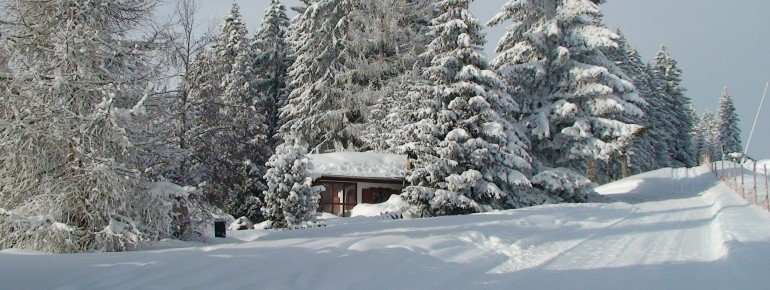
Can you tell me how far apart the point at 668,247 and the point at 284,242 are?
21.5 ft

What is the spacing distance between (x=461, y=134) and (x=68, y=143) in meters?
12.2

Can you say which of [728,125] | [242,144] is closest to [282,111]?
[242,144]

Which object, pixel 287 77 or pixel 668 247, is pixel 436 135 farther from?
pixel 287 77

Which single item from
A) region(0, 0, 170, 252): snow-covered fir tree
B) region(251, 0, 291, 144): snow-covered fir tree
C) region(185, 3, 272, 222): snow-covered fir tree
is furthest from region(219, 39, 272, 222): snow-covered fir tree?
region(0, 0, 170, 252): snow-covered fir tree

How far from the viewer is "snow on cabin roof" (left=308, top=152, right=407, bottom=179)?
2719cm

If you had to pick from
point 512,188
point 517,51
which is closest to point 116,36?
point 512,188

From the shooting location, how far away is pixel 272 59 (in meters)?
44.0

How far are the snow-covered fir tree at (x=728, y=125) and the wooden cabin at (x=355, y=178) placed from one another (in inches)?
→ 2523

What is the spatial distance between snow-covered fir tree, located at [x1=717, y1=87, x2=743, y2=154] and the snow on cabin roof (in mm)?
64092

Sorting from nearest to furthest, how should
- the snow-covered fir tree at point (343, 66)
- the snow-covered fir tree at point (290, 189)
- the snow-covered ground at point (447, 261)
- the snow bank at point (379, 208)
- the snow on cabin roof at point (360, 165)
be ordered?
the snow-covered ground at point (447, 261)
the snow-covered fir tree at point (290, 189)
the snow bank at point (379, 208)
the snow on cabin roof at point (360, 165)
the snow-covered fir tree at point (343, 66)

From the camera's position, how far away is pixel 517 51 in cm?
2455

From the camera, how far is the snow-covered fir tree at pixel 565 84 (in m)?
23.6

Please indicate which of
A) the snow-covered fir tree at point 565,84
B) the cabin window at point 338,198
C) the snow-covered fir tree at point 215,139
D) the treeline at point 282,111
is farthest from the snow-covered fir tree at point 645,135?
the snow-covered fir tree at point 215,139

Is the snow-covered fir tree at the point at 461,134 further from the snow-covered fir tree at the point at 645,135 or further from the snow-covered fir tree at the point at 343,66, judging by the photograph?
the snow-covered fir tree at the point at 645,135
